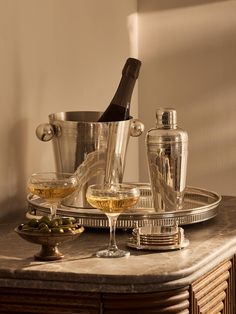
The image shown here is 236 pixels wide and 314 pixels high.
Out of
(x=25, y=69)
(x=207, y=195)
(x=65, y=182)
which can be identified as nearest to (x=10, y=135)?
(x=25, y=69)

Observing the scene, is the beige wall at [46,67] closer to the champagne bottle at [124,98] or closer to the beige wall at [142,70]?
the beige wall at [142,70]

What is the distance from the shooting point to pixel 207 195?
2598 mm

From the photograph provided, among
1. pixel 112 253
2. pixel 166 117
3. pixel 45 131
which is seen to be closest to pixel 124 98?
pixel 166 117

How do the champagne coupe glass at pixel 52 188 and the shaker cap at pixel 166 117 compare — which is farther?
the shaker cap at pixel 166 117

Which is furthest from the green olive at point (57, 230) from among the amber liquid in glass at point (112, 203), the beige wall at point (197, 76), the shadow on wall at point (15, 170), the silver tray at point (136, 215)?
the beige wall at point (197, 76)

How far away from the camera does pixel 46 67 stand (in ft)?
8.74

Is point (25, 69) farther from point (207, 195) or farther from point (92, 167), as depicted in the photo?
point (207, 195)

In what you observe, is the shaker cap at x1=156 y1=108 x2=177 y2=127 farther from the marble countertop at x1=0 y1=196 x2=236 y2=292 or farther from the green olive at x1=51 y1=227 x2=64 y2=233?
the green olive at x1=51 y1=227 x2=64 y2=233

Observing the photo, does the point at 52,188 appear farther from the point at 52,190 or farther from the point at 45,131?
the point at 45,131

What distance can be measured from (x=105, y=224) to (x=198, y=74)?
→ 3.65ft

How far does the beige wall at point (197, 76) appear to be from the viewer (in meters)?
3.22

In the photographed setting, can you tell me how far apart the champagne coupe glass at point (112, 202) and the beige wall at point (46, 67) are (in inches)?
18.8

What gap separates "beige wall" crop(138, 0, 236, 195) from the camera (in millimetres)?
3217

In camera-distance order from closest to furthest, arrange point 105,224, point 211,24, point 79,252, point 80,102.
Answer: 1. point 79,252
2. point 105,224
3. point 80,102
4. point 211,24
